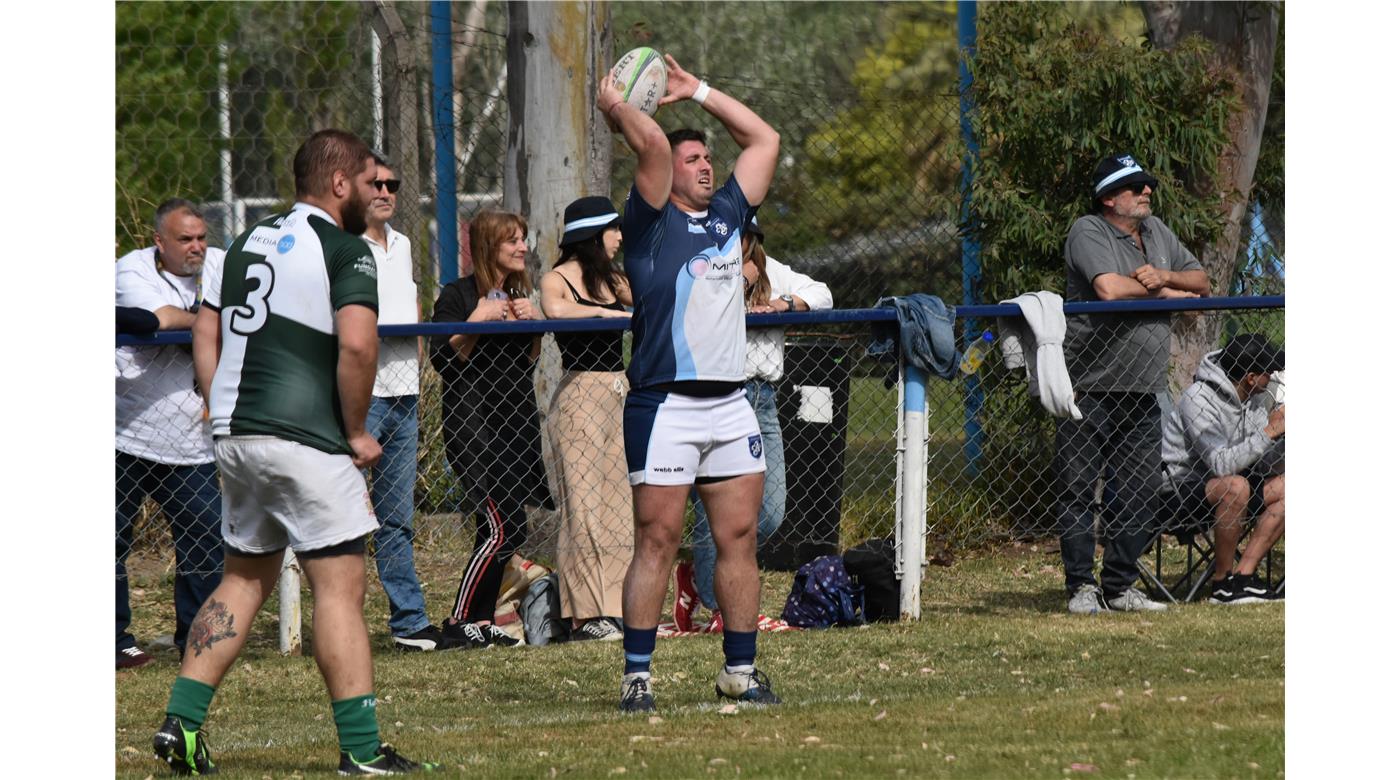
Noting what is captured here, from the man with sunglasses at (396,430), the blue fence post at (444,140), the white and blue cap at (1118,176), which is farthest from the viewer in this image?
the blue fence post at (444,140)

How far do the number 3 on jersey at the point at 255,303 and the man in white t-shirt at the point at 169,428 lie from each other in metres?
2.77

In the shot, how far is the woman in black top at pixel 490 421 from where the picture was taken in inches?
336

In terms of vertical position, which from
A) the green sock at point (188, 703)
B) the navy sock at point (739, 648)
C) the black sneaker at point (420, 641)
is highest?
the green sock at point (188, 703)

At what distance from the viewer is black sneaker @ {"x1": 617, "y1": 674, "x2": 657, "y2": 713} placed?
653 cm

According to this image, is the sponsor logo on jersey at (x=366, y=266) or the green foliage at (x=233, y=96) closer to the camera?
the sponsor logo on jersey at (x=366, y=266)

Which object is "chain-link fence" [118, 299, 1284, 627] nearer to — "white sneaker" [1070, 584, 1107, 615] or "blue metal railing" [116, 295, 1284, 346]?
"blue metal railing" [116, 295, 1284, 346]

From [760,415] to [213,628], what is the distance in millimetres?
3675

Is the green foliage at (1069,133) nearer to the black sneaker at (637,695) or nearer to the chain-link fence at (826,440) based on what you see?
the chain-link fence at (826,440)

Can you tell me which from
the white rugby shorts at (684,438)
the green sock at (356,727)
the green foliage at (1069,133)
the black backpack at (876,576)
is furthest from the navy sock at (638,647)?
the green foliage at (1069,133)

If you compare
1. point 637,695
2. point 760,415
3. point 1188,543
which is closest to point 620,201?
point 760,415

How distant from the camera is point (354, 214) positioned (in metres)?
5.48

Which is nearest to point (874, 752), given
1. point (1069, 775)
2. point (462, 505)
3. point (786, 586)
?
point (1069, 775)

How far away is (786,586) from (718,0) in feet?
28.3

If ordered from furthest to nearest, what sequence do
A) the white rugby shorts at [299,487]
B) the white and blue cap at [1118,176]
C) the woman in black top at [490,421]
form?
1. the white and blue cap at [1118,176]
2. the woman in black top at [490,421]
3. the white rugby shorts at [299,487]
